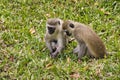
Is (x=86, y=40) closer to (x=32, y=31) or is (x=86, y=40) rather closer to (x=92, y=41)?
(x=92, y=41)

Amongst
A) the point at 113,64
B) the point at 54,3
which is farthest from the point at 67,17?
the point at 113,64

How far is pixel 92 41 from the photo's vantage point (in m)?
8.46

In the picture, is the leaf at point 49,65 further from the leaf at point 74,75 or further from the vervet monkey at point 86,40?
the vervet monkey at point 86,40

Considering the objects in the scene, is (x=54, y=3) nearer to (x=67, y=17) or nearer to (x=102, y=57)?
(x=67, y=17)

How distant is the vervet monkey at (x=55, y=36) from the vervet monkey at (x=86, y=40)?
0.18m

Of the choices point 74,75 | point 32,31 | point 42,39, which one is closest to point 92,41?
point 74,75

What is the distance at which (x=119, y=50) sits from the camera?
8805 millimetres

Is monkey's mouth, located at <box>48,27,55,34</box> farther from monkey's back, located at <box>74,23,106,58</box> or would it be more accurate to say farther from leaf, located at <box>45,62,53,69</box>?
leaf, located at <box>45,62,53,69</box>

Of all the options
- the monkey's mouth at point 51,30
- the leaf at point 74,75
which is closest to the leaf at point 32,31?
the monkey's mouth at point 51,30

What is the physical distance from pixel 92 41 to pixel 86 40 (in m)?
0.13

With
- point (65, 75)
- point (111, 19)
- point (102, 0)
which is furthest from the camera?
point (102, 0)

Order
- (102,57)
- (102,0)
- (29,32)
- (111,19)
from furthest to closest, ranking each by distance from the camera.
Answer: (102,0), (111,19), (29,32), (102,57)

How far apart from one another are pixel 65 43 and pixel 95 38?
31.1 inches

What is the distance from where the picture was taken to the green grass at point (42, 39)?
8.10m
